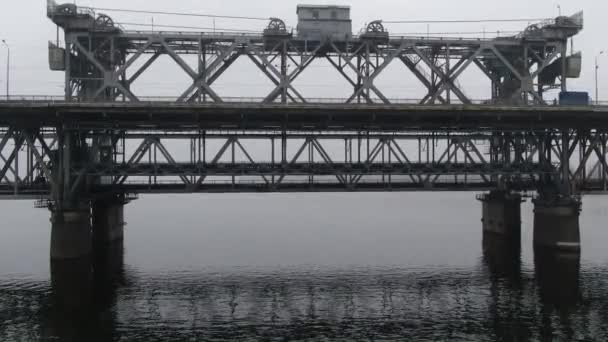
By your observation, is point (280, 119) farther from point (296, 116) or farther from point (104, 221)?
point (104, 221)

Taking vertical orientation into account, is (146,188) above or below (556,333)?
above

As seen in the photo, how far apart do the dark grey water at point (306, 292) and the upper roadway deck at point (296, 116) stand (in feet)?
43.8

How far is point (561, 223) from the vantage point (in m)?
58.2

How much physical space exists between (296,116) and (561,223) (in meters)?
29.7

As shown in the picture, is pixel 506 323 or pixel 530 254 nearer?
pixel 506 323

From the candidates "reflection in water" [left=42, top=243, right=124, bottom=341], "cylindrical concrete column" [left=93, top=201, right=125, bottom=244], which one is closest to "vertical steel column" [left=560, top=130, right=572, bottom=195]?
"reflection in water" [left=42, top=243, right=124, bottom=341]

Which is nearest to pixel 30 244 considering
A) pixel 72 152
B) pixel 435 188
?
pixel 72 152

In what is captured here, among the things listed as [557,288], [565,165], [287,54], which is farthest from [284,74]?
[557,288]

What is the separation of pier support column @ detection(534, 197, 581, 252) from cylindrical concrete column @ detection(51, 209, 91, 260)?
46.2 meters

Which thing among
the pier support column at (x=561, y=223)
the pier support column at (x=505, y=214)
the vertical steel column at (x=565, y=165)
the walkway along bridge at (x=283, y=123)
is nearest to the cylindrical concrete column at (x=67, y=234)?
the walkway along bridge at (x=283, y=123)

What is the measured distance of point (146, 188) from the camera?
56.4m

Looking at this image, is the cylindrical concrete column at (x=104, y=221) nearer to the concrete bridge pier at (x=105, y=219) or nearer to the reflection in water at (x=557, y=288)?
the concrete bridge pier at (x=105, y=219)

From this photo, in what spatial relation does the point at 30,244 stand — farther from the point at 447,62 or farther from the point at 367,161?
the point at 447,62

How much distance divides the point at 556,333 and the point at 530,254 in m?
29.3
